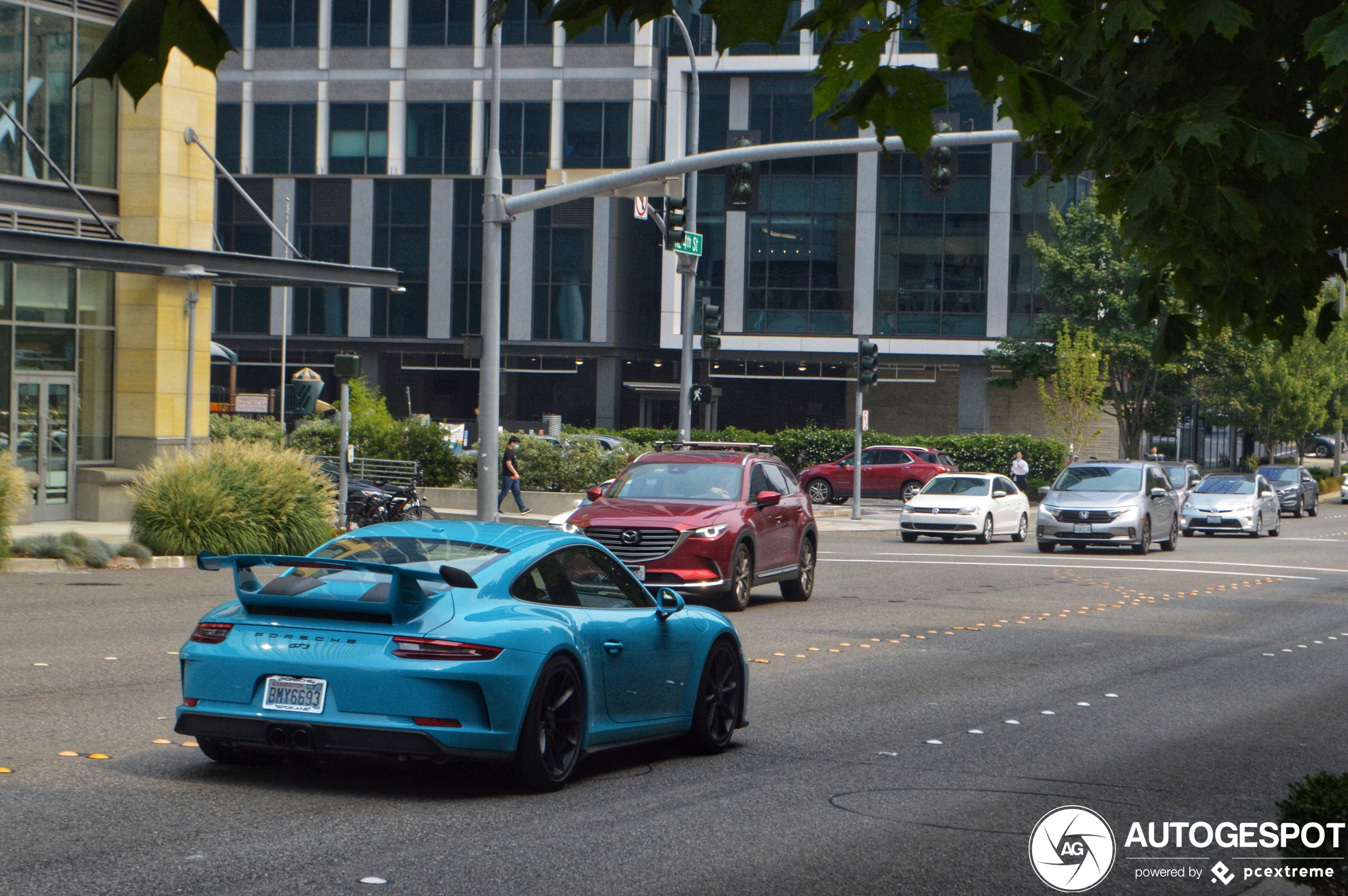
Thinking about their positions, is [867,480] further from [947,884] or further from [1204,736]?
[947,884]

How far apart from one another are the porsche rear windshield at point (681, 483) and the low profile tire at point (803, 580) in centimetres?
156

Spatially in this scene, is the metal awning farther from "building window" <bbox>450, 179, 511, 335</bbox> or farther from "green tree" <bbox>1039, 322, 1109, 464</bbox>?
"building window" <bbox>450, 179, 511, 335</bbox>

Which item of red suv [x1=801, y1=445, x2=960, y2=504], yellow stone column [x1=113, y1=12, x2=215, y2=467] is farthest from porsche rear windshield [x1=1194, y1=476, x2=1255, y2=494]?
yellow stone column [x1=113, y1=12, x2=215, y2=467]

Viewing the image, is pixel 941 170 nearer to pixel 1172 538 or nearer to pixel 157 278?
pixel 1172 538

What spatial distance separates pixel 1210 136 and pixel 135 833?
18.9 ft

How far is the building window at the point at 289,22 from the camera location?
212 feet

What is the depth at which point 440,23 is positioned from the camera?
63438 millimetres

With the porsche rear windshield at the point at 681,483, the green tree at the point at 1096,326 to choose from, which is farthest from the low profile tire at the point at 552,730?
the green tree at the point at 1096,326

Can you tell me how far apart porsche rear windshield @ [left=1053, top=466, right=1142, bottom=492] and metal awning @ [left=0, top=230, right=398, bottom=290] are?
14304 millimetres

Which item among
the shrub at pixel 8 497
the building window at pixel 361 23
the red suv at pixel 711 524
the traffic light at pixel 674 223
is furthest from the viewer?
the building window at pixel 361 23

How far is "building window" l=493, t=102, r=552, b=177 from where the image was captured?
2467 inches

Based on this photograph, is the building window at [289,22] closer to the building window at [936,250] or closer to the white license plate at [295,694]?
the building window at [936,250]

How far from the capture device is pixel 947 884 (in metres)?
6.43

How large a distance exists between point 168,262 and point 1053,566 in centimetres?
1654
